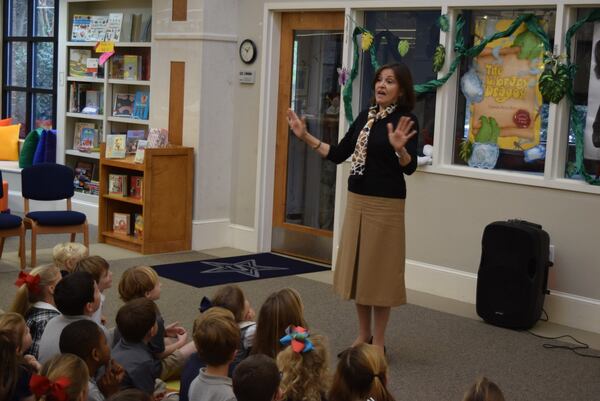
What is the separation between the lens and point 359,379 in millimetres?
2924

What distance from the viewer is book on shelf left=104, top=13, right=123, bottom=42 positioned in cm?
889

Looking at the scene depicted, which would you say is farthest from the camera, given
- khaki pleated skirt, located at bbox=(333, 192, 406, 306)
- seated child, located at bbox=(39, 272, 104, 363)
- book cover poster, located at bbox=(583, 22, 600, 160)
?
book cover poster, located at bbox=(583, 22, 600, 160)

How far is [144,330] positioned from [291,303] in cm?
56

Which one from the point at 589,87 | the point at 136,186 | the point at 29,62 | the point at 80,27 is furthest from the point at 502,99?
the point at 29,62

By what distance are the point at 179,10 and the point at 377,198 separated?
384 centimetres

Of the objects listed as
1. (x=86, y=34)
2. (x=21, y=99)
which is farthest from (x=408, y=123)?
(x=21, y=99)

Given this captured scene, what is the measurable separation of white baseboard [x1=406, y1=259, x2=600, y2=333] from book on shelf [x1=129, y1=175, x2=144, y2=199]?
2420 mm

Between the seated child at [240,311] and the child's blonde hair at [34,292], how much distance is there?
73 cm

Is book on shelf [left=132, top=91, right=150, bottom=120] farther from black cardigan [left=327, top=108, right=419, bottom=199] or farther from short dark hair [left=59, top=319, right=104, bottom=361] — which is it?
short dark hair [left=59, top=319, right=104, bottom=361]

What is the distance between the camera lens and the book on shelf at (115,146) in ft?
26.2

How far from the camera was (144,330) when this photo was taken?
11.6 feet

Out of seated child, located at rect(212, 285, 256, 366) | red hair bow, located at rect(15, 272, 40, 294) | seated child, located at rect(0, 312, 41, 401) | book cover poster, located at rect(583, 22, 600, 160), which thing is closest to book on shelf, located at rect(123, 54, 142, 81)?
book cover poster, located at rect(583, 22, 600, 160)

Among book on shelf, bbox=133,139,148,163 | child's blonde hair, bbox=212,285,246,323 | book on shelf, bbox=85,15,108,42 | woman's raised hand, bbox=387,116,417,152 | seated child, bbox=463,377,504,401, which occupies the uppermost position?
book on shelf, bbox=85,15,108,42

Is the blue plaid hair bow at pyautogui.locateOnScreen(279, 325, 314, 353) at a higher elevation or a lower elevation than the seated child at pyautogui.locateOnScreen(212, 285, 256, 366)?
higher
